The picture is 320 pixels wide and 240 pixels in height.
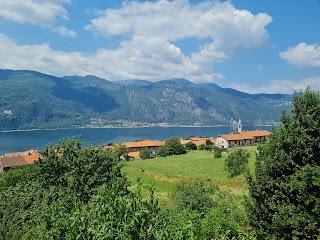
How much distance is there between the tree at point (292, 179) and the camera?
44.5ft

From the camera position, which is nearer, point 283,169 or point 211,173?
point 283,169

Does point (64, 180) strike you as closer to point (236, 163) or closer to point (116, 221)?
point (116, 221)

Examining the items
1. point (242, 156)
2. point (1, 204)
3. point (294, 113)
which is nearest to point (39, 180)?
point (1, 204)

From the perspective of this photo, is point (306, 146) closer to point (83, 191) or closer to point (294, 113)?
point (294, 113)

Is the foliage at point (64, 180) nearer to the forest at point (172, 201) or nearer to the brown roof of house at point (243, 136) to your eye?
the forest at point (172, 201)

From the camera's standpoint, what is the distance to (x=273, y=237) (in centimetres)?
1450

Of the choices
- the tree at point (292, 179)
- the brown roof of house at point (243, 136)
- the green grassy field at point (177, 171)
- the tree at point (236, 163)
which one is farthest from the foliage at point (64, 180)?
the brown roof of house at point (243, 136)

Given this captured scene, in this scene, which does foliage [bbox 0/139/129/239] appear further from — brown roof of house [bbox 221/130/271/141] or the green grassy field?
brown roof of house [bbox 221/130/271/141]

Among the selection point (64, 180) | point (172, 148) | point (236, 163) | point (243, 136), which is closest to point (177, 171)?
point (236, 163)

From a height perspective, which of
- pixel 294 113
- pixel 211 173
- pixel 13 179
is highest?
pixel 294 113

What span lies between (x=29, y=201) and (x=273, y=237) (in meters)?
14.5

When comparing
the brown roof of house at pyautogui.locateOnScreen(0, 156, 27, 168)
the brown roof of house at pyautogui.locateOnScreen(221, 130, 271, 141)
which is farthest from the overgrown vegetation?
the brown roof of house at pyautogui.locateOnScreen(221, 130, 271, 141)

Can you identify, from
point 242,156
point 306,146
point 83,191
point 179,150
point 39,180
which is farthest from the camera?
point 179,150

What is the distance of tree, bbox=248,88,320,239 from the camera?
1355cm
